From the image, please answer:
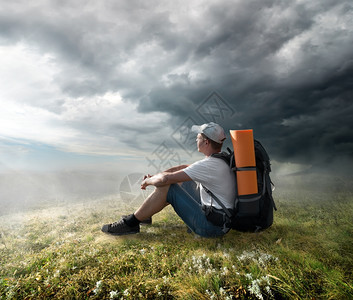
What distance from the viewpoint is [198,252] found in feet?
17.2

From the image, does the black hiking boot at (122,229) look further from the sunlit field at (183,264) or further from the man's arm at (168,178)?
the man's arm at (168,178)

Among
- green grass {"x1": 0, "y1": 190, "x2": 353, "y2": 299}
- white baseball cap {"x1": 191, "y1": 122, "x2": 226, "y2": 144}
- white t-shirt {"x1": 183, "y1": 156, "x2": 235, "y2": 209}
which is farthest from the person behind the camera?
white baseball cap {"x1": 191, "y1": 122, "x2": 226, "y2": 144}

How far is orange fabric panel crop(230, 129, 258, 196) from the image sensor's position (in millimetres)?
5508

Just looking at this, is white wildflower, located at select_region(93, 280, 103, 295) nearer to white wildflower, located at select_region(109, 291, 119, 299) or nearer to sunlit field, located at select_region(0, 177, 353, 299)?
sunlit field, located at select_region(0, 177, 353, 299)

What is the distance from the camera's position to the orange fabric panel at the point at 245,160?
5.51m

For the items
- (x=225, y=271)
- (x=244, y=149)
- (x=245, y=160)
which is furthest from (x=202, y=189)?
(x=225, y=271)

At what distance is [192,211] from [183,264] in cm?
162

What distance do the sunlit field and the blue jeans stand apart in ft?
0.84

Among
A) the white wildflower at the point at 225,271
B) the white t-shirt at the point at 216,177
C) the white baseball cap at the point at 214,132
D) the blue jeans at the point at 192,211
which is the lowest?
the white wildflower at the point at 225,271

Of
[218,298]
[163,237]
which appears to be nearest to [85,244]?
[163,237]

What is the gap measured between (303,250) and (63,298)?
5.07 m

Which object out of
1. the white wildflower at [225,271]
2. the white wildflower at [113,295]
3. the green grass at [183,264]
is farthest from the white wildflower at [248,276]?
the white wildflower at [113,295]

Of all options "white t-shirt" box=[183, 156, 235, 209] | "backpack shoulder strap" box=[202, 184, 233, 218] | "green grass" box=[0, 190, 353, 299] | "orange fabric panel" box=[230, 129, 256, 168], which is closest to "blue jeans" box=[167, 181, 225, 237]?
"green grass" box=[0, 190, 353, 299]

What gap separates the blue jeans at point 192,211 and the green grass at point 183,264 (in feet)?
0.82
